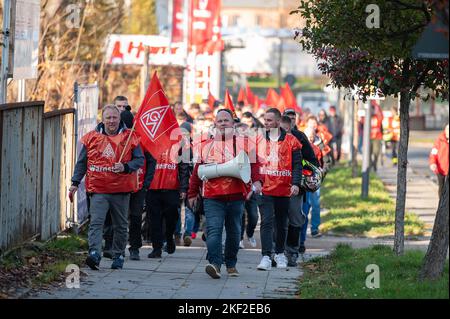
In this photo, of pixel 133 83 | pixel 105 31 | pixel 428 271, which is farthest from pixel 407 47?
pixel 133 83

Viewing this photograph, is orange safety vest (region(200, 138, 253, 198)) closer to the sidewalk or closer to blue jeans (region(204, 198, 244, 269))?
blue jeans (region(204, 198, 244, 269))

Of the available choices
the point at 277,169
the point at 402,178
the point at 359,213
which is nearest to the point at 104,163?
the point at 277,169

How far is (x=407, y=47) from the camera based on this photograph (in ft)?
42.4

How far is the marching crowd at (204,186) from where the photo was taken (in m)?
12.8

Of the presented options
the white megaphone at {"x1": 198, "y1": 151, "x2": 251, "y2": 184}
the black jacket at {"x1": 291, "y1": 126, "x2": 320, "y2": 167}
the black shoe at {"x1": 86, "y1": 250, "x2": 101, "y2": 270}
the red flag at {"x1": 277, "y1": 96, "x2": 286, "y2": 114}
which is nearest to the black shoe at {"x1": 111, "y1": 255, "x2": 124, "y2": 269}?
the black shoe at {"x1": 86, "y1": 250, "x2": 101, "y2": 270}

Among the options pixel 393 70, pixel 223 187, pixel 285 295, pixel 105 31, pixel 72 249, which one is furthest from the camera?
pixel 105 31

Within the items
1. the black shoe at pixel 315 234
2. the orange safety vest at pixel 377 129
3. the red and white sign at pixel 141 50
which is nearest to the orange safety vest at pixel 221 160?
the black shoe at pixel 315 234

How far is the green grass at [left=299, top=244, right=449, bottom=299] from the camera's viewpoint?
412 inches

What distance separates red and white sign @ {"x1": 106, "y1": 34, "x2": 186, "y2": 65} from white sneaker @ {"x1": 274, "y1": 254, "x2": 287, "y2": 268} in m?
16.1

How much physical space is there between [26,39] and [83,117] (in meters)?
2.70

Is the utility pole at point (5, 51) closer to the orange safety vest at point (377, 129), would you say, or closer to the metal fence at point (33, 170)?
the metal fence at point (33, 170)

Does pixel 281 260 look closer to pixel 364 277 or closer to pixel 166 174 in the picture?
pixel 166 174
